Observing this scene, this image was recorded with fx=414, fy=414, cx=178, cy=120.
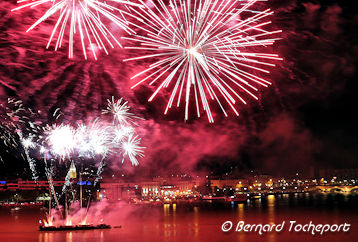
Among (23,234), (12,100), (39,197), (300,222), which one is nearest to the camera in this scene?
(12,100)

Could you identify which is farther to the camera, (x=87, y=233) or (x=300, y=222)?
(x=300, y=222)

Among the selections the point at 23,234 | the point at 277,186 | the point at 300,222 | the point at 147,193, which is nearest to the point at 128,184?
the point at 147,193

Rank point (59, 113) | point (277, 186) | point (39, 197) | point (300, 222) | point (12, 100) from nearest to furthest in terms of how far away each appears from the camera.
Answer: point (12, 100) < point (59, 113) < point (300, 222) < point (39, 197) < point (277, 186)

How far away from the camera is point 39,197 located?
72.5 meters

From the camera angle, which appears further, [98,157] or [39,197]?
[39,197]

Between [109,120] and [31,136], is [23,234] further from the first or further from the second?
[109,120]

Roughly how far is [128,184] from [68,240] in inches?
2855

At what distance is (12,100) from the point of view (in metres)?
14.5

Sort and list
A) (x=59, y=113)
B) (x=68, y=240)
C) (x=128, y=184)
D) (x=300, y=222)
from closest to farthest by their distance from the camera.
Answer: (x=59, y=113), (x=68, y=240), (x=300, y=222), (x=128, y=184)

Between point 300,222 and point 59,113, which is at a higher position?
point 59,113

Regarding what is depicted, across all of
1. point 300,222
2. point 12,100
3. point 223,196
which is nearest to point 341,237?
point 300,222

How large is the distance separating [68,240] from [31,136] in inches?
197

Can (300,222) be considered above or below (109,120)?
below

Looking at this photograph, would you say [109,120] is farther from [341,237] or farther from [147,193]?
[147,193]
